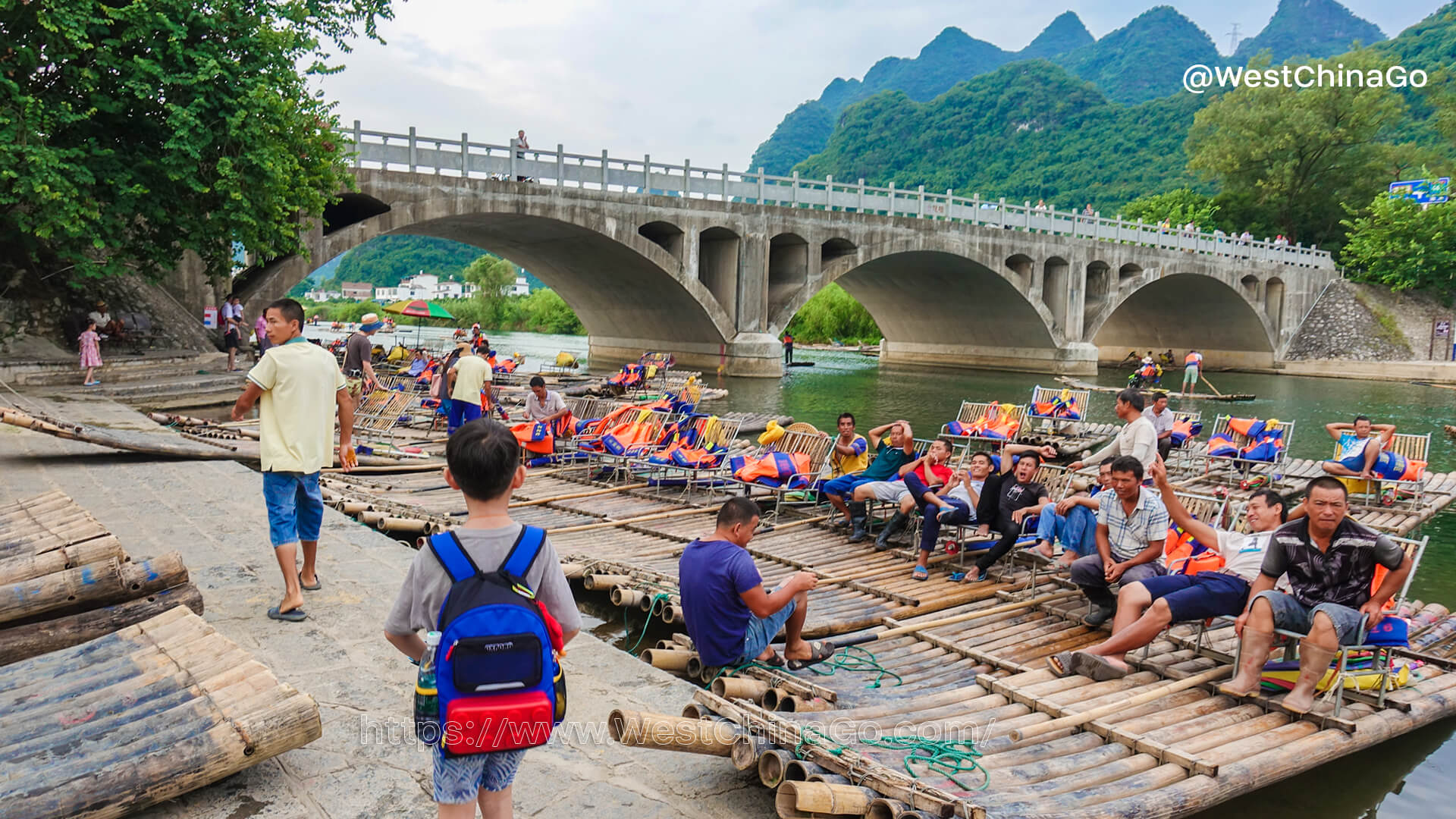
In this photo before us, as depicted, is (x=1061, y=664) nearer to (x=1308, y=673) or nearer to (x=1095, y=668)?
(x=1095, y=668)

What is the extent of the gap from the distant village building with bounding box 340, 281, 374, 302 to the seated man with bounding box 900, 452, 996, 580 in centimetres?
12621

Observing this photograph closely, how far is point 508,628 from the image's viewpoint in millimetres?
2342

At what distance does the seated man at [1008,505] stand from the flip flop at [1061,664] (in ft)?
6.23

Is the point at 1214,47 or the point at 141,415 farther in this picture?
the point at 1214,47

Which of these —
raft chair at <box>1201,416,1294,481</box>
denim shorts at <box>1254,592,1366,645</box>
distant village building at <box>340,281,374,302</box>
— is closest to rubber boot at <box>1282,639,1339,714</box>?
denim shorts at <box>1254,592,1366,645</box>

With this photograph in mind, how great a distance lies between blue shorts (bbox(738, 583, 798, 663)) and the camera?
4953mm

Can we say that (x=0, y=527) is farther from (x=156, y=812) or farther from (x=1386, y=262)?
(x=1386, y=262)

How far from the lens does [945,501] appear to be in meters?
7.82

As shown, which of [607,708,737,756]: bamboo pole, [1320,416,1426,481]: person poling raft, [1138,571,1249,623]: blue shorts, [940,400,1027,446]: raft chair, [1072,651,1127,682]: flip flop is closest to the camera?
[607,708,737,756]: bamboo pole

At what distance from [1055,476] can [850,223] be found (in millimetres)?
27524

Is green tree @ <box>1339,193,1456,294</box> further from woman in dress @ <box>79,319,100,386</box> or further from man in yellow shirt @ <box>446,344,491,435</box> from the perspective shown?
woman in dress @ <box>79,319,100,386</box>

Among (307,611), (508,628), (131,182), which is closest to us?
(508,628)

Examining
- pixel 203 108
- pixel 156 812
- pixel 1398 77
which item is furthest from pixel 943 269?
pixel 1398 77

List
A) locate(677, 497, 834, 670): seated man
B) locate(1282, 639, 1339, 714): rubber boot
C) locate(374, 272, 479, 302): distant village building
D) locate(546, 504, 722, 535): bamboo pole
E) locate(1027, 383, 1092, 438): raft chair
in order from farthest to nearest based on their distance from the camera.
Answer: locate(374, 272, 479, 302): distant village building
locate(1027, 383, 1092, 438): raft chair
locate(546, 504, 722, 535): bamboo pole
locate(1282, 639, 1339, 714): rubber boot
locate(677, 497, 834, 670): seated man
